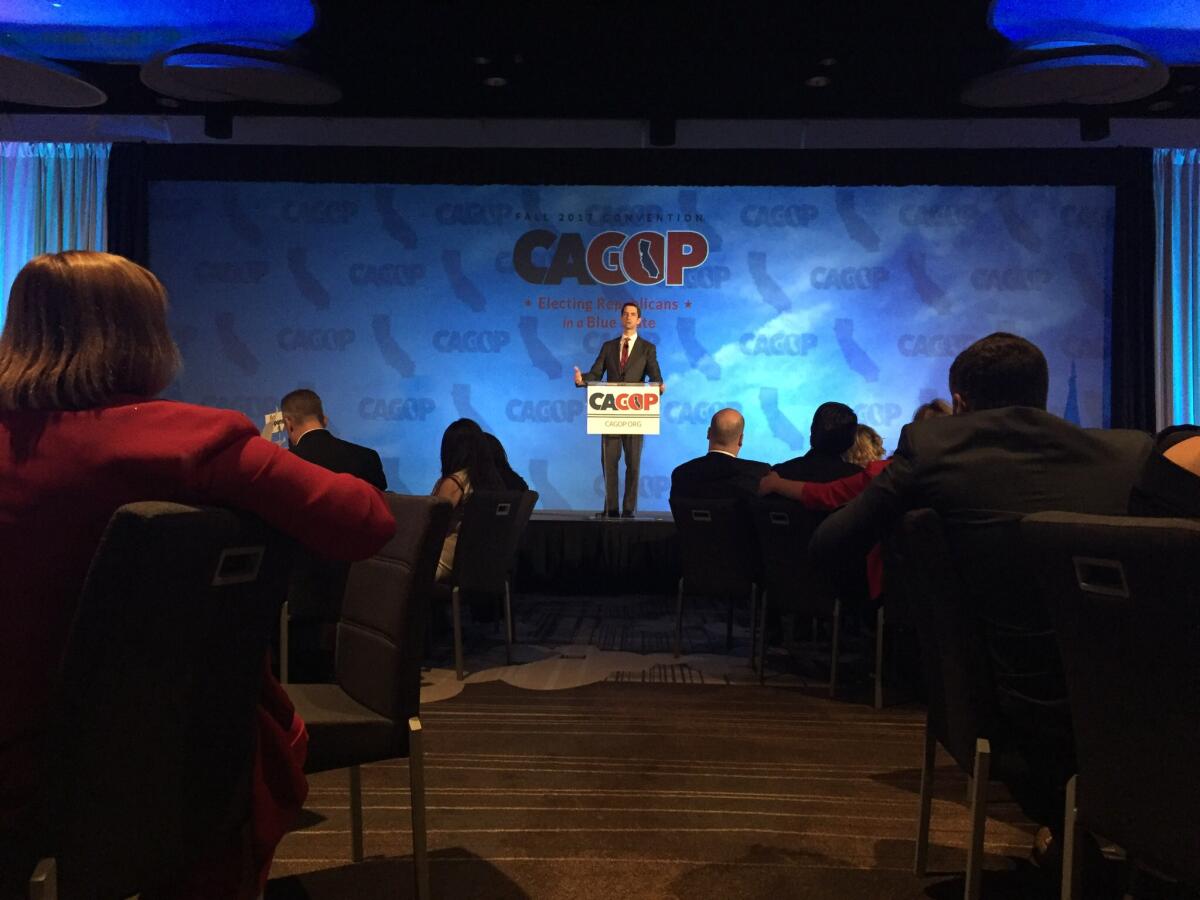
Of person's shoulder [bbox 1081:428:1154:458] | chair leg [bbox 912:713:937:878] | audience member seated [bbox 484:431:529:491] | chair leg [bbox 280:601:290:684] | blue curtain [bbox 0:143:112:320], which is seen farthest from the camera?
blue curtain [bbox 0:143:112:320]

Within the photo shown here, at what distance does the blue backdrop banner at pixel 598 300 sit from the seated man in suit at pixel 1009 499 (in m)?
6.41

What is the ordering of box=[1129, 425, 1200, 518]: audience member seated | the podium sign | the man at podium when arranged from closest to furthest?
box=[1129, 425, 1200, 518]: audience member seated < the podium sign < the man at podium

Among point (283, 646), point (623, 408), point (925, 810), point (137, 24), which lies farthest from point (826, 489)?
point (137, 24)

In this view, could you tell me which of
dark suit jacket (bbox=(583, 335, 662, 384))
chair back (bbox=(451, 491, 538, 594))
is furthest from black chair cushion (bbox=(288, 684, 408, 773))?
dark suit jacket (bbox=(583, 335, 662, 384))

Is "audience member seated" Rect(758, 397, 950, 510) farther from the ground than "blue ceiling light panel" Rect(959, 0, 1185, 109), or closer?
closer

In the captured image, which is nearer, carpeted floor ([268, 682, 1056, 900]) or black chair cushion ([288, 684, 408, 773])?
black chair cushion ([288, 684, 408, 773])

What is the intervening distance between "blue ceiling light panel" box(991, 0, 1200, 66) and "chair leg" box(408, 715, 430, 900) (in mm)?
6182

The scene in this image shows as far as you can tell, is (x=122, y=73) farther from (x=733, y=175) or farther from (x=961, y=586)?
(x=961, y=586)

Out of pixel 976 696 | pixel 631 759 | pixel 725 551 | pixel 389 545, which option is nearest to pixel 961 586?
pixel 976 696

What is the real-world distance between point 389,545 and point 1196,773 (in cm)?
136

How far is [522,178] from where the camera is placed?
333 inches

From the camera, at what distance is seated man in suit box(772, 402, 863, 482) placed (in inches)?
165

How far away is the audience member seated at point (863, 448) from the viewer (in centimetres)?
462

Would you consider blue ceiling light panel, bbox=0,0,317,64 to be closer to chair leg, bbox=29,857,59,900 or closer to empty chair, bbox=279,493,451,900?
empty chair, bbox=279,493,451,900
